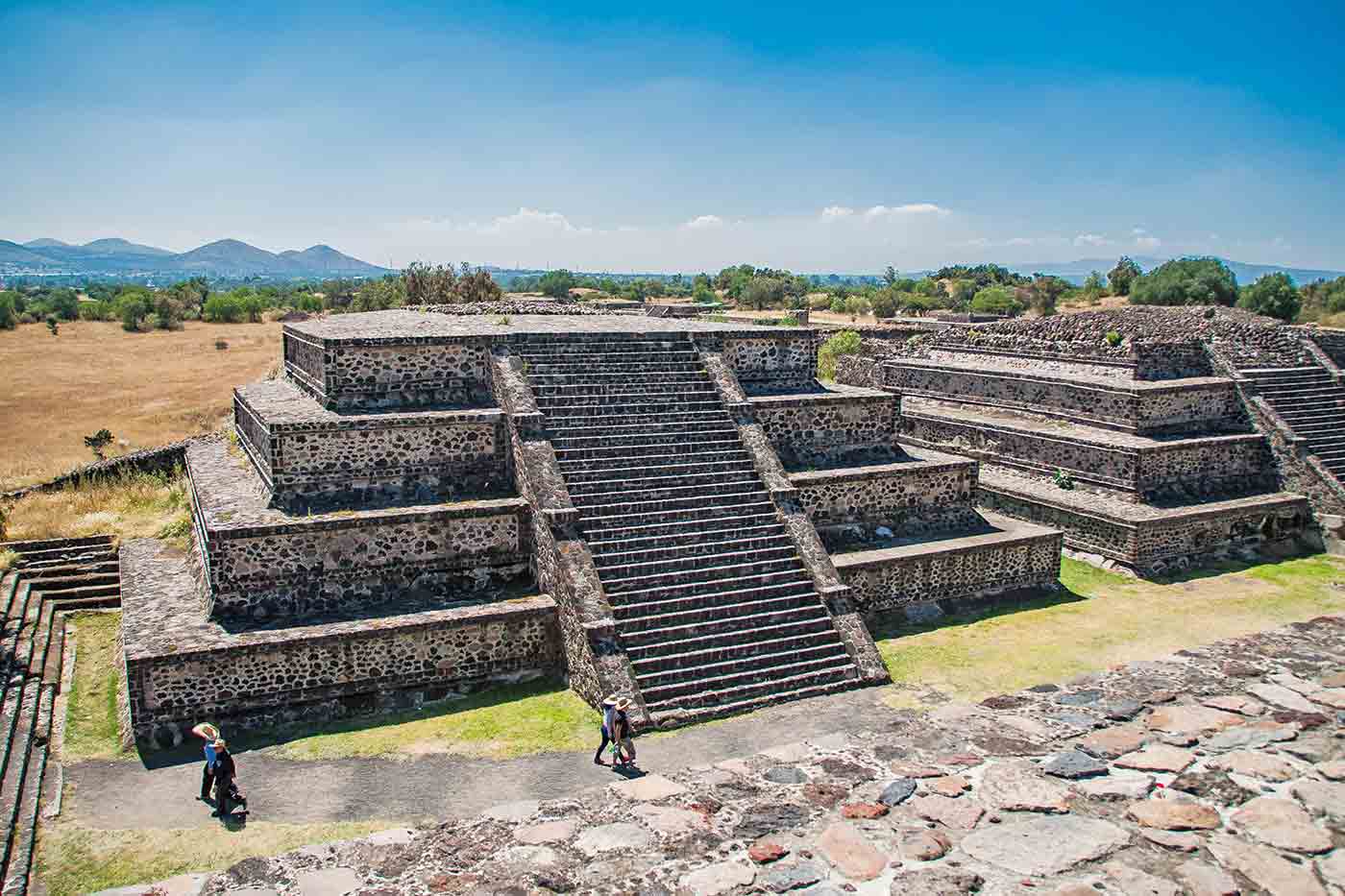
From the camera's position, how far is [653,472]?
14.7 m

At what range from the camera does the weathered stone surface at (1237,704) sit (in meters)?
11.6

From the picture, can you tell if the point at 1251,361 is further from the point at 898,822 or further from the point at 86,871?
the point at 86,871

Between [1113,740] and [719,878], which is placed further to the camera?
[1113,740]

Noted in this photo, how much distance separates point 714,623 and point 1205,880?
243 inches

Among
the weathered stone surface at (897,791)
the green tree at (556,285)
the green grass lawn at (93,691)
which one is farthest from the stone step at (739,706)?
the green tree at (556,285)

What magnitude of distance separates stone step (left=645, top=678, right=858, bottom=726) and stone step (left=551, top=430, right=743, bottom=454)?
14.4 ft

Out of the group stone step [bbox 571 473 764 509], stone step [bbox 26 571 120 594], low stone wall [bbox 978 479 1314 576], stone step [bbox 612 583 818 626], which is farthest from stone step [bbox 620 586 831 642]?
stone step [bbox 26 571 120 594]

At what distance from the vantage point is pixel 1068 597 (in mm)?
16266

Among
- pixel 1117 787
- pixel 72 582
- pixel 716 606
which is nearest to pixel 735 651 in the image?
pixel 716 606

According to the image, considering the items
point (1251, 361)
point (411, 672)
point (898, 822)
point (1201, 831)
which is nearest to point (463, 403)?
point (411, 672)

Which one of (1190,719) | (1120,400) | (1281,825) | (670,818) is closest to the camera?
(1281,825)

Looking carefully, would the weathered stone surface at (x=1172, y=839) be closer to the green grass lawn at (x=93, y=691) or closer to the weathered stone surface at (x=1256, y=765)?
the weathered stone surface at (x=1256, y=765)

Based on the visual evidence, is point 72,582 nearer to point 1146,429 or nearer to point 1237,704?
point 1237,704

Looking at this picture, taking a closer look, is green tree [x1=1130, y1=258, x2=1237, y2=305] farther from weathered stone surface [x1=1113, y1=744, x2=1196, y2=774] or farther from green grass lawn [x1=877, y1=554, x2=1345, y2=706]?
weathered stone surface [x1=1113, y1=744, x2=1196, y2=774]
